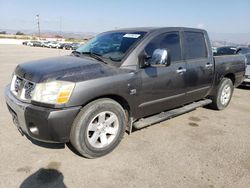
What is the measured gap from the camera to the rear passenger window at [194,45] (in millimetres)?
4660

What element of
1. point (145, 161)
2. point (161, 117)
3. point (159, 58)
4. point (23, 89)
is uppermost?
point (159, 58)

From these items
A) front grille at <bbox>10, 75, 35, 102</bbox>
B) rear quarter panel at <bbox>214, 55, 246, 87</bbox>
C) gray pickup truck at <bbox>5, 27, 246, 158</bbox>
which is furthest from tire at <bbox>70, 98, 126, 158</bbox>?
rear quarter panel at <bbox>214, 55, 246, 87</bbox>

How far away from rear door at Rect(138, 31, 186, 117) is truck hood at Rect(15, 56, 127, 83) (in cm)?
55

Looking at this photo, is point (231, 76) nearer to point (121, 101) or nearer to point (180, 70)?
point (180, 70)

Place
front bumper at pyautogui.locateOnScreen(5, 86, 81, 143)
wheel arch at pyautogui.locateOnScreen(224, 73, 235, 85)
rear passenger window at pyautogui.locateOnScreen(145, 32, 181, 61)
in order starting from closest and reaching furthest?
front bumper at pyautogui.locateOnScreen(5, 86, 81, 143), rear passenger window at pyautogui.locateOnScreen(145, 32, 181, 61), wheel arch at pyautogui.locateOnScreen(224, 73, 235, 85)

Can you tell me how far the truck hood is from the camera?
10.1ft

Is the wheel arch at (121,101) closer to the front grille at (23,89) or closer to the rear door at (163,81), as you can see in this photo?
the rear door at (163,81)

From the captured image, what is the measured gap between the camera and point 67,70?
10.5 ft

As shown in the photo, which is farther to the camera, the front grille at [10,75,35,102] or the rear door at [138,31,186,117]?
the rear door at [138,31,186,117]

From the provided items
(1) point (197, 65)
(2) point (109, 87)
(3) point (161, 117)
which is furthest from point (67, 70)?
(1) point (197, 65)

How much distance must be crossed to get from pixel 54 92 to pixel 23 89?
0.58 metres

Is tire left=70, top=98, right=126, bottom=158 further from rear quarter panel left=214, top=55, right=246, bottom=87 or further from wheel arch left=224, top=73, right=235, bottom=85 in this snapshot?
wheel arch left=224, top=73, right=235, bottom=85

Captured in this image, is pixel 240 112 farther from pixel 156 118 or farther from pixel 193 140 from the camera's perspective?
pixel 156 118

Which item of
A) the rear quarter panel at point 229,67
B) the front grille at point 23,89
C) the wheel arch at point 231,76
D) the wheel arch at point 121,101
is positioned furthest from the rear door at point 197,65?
the front grille at point 23,89
